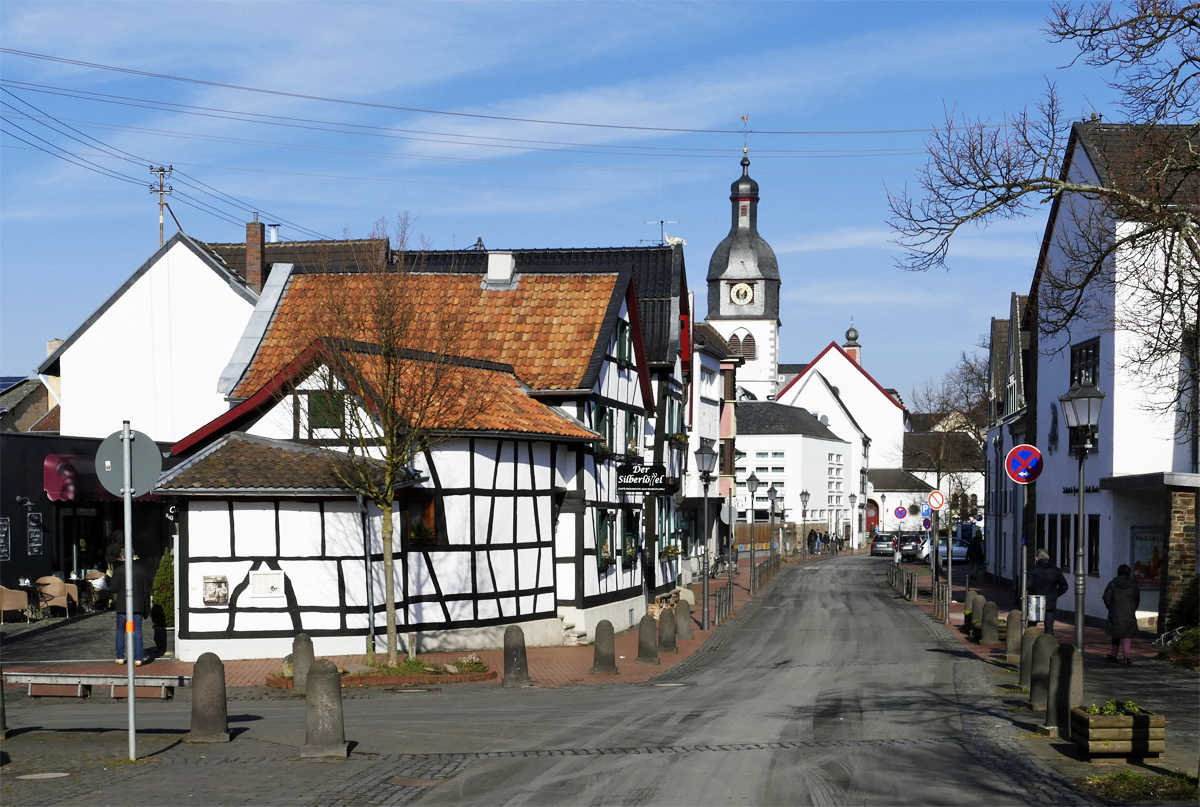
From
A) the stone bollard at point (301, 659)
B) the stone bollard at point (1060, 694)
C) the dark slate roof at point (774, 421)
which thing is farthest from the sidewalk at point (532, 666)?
the dark slate roof at point (774, 421)

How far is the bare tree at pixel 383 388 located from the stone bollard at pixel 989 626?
1094cm

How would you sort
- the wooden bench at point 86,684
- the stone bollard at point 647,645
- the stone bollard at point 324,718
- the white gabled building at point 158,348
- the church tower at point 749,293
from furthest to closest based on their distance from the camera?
the church tower at point 749,293 < the white gabled building at point 158,348 < the stone bollard at point 647,645 < the wooden bench at point 86,684 < the stone bollard at point 324,718

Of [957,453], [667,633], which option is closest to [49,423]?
[667,633]

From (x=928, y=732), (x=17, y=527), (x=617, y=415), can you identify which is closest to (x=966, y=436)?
(x=617, y=415)

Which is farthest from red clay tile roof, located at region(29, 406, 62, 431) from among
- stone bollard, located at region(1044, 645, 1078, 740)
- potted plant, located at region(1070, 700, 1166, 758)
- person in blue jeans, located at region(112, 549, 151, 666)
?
potted plant, located at region(1070, 700, 1166, 758)

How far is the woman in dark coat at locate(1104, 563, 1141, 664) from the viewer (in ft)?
69.7

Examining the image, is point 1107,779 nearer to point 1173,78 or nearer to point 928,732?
point 928,732

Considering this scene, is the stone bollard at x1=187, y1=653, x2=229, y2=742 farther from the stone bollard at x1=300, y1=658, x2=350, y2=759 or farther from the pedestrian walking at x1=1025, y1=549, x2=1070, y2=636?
the pedestrian walking at x1=1025, y1=549, x2=1070, y2=636

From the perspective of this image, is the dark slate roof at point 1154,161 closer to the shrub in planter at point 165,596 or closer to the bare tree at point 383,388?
the bare tree at point 383,388

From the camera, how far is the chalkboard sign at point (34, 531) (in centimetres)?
2744

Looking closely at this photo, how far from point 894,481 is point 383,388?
97745 mm

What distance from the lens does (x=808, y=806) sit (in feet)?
32.8

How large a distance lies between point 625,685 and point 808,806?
951cm

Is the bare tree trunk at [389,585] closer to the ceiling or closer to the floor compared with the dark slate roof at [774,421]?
closer to the floor
